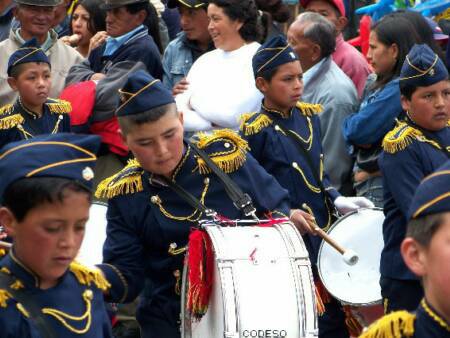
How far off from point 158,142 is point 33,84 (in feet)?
10.7

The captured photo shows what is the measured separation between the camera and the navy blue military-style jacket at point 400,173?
6688 millimetres

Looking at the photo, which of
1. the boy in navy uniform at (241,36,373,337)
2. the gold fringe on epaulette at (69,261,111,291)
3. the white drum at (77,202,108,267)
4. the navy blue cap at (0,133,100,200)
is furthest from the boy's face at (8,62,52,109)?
the navy blue cap at (0,133,100,200)

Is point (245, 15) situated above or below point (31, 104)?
above

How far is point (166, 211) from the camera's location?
235 inches

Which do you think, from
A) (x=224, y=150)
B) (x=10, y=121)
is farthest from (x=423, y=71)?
(x=10, y=121)

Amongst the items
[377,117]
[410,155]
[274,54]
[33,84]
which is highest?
[274,54]

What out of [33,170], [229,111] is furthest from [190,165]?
[229,111]

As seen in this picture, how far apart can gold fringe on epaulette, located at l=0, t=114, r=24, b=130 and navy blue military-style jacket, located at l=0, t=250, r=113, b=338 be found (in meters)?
4.11

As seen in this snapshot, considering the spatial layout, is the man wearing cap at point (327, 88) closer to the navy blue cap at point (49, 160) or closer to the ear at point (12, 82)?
the ear at point (12, 82)

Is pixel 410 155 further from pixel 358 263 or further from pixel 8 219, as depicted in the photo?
pixel 8 219

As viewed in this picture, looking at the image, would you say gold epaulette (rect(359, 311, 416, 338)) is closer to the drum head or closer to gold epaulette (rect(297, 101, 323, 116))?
the drum head

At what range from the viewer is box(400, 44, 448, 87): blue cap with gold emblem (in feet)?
23.0

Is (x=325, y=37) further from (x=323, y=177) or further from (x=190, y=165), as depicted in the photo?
(x=190, y=165)

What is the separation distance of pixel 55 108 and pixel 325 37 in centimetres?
209
